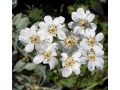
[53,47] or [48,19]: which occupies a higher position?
[48,19]

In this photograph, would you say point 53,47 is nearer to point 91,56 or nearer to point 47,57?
point 47,57

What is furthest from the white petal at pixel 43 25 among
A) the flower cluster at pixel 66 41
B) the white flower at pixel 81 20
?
the white flower at pixel 81 20

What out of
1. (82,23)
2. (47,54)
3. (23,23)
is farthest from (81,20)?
(23,23)

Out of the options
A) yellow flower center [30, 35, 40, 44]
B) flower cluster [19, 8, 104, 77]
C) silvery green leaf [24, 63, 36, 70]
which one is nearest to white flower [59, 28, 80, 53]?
flower cluster [19, 8, 104, 77]

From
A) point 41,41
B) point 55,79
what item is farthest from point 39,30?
point 55,79

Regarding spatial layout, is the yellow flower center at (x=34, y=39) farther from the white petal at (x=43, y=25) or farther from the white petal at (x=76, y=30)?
the white petal at (x=76, y=30)
